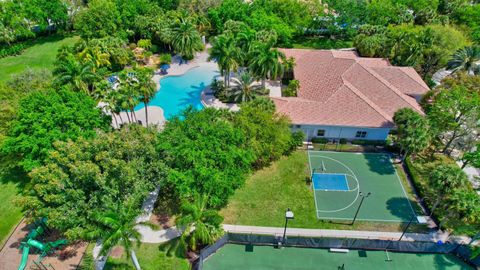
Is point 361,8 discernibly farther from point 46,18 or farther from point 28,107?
point 46,18

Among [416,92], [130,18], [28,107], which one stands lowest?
[416,92]

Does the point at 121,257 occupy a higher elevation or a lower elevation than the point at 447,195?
lower

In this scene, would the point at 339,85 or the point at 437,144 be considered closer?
the point at 437,144

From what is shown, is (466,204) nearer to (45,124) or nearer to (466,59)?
(466,59)

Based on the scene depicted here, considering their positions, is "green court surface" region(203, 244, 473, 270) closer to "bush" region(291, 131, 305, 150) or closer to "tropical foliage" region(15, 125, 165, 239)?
"tropical foliage" region(15, 125, 165, 239)

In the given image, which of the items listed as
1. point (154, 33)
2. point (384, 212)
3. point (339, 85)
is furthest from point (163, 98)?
point (384, 212)

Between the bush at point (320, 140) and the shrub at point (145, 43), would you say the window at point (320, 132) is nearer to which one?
the bush at point (320, 140)

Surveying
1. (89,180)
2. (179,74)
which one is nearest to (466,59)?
(179,74)

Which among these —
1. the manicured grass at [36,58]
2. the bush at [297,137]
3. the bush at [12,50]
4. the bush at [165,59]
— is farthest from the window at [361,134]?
the bush at [12,50]
